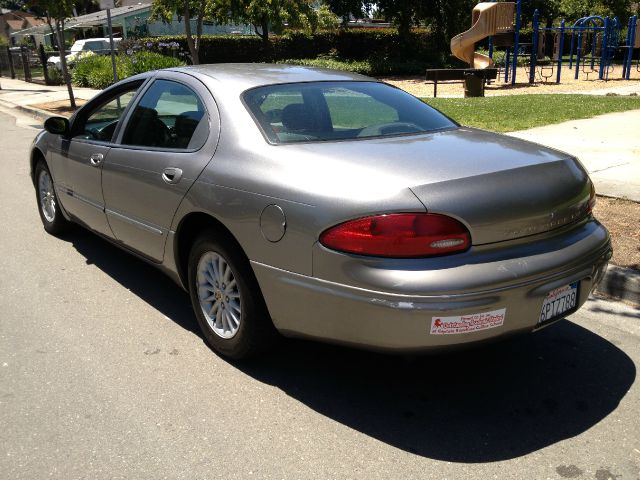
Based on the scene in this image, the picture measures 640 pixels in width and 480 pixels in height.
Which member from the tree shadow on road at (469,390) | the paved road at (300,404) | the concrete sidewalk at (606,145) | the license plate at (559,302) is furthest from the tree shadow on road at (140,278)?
the concrete sidewalk at (606,145)

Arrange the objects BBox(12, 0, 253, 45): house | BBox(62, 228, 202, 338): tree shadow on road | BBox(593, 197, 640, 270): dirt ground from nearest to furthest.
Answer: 1. BBox(62, 228, 202, 338): tree shadow on road
2. BBox(593, 197, 640, 270): dirt ground
3. BBox(12, 0, 253, 45): house

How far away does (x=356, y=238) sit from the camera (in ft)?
9.37

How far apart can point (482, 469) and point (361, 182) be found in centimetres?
133

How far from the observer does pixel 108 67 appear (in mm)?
22969

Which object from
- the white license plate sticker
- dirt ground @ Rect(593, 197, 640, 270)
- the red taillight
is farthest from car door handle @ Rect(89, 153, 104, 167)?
dirt ground @ Rect(593, 197, 640, 270)

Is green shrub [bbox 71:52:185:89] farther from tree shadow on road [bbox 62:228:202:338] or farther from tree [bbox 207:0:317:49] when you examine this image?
tree shadow on road [bbox 62:228:202:338]

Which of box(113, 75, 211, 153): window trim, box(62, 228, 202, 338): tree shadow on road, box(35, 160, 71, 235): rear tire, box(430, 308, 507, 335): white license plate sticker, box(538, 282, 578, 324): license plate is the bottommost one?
box(62, 228, 202, 338): tree shadow on road

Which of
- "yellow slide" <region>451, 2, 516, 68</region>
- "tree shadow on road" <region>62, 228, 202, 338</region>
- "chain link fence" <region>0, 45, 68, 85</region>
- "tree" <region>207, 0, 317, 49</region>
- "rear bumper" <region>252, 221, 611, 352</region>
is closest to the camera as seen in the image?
"rear bumper" <region>252, 221, 611, 352</region>

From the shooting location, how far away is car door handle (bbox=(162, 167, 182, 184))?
148 inches

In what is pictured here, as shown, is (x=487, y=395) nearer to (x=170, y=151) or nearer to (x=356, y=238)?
(x=356, y=238)

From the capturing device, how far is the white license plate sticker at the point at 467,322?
2.80 meters

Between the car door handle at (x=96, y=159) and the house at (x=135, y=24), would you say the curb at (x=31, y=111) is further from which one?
the house at (x=135, y=24)

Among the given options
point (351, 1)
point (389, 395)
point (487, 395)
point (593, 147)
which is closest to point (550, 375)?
point (487, 395)

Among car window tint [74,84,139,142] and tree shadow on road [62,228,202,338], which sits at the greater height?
car window tint [74,84,139,142]
